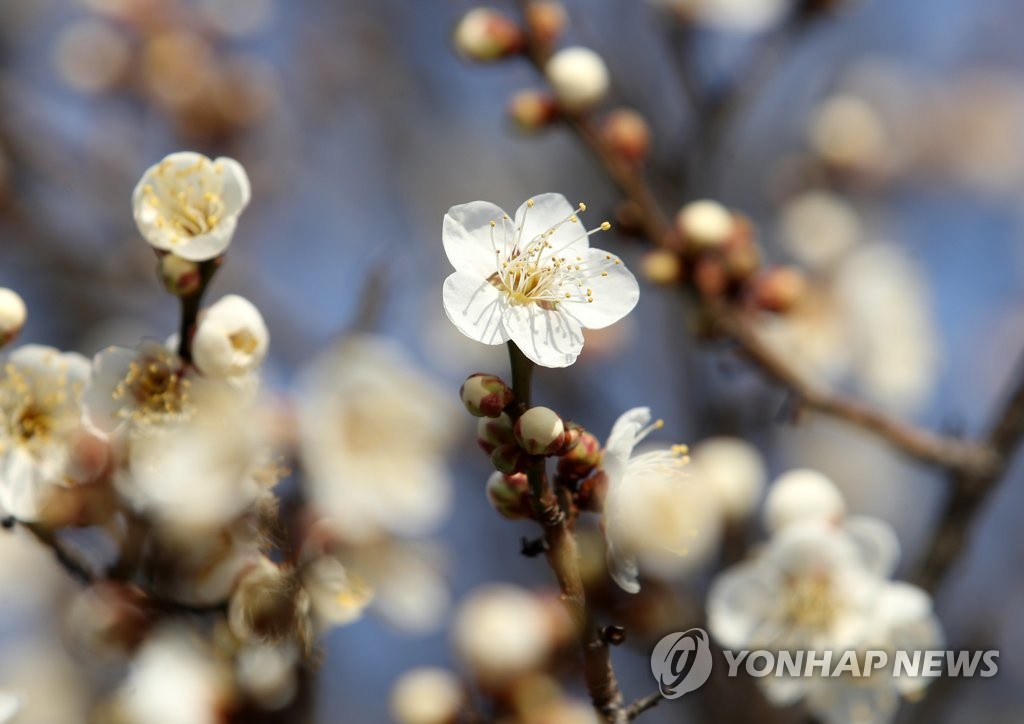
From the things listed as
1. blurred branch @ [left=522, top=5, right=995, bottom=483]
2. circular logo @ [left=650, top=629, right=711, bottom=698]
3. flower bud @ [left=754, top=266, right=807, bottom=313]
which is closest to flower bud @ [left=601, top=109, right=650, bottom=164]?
blurred branch @ [left=522, top=5, right=995, bottom=483]

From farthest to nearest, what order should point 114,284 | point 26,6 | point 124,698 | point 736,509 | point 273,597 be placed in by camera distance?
1. point 26,6
2. point 114,284
3. point 736,509
4. point 124,698
5. point 273,597

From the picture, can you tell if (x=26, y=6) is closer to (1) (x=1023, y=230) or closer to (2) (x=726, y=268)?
(2) (x=726, y=268)

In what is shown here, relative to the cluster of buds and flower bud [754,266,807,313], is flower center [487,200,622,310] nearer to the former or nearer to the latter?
the cluster of buds

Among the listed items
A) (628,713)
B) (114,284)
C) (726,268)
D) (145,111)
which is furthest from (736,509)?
(145,111)

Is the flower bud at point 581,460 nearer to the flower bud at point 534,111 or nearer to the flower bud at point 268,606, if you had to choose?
the flower bud at point 268,606

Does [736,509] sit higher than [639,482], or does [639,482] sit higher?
[736,509]

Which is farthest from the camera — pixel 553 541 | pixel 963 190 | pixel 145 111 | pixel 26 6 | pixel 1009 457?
pixel 963 190

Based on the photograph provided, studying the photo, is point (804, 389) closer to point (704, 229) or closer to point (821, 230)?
point (704, 229)
